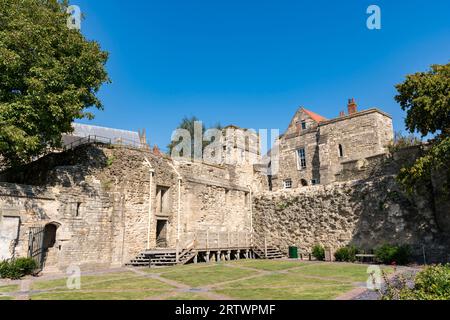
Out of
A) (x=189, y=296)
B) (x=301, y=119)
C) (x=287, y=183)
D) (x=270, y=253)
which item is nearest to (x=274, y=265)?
(x=270, y=253)

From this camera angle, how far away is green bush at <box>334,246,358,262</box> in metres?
19.9

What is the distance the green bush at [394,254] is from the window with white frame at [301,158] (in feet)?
56.3

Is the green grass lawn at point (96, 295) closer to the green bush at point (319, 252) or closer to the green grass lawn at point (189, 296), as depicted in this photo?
the green grass lawn at point (189, 296)

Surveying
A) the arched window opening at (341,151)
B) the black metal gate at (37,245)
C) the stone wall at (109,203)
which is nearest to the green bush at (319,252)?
the stone wall at (109,203)

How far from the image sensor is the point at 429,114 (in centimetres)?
1586

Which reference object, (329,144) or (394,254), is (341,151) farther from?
(394,254)

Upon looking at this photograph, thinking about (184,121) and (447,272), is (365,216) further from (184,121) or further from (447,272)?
(184,121)

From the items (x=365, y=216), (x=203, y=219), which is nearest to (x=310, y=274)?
(x=365, y=216)

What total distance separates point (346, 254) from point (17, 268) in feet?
57.5

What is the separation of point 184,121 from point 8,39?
38658 mm

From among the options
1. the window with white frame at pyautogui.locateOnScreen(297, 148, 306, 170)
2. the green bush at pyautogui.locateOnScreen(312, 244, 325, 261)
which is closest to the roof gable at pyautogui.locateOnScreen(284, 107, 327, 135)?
the window with white frame at pyautogui.locateOnScreen(297, 148, 306, 170)

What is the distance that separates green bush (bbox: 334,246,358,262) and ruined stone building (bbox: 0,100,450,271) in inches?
41.4

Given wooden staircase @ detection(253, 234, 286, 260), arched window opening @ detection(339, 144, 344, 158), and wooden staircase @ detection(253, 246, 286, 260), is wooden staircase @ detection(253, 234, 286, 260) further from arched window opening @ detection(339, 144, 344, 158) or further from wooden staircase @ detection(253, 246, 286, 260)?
arched window opening @ detection(339, 144, 344, 158)

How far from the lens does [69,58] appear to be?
58.6ft
